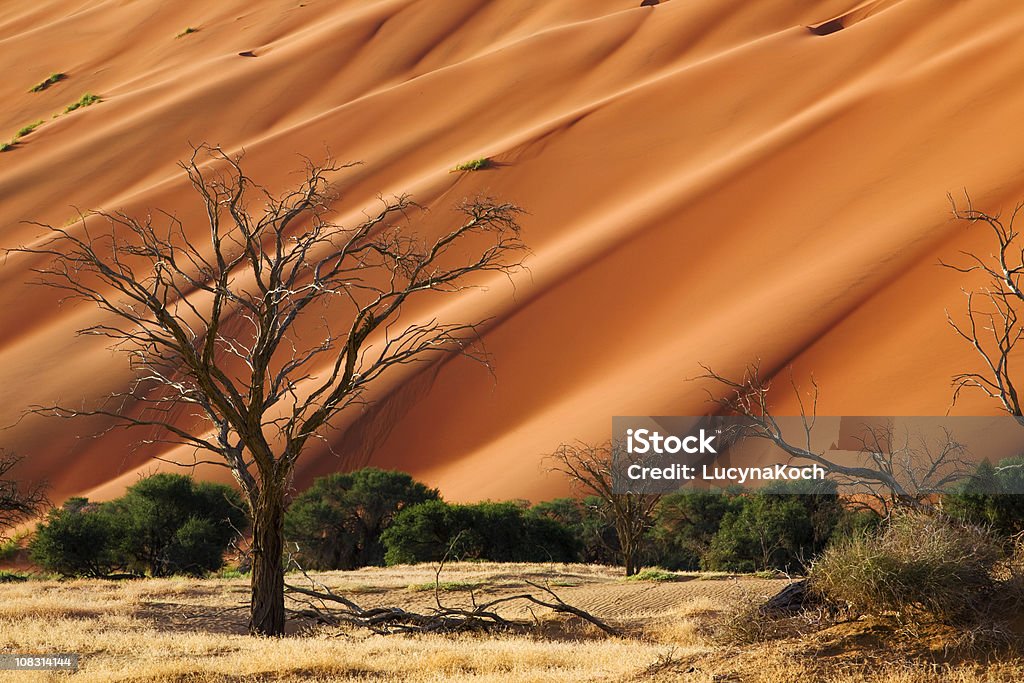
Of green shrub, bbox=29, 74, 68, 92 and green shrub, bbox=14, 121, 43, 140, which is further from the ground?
green shrub, bbox=29, 74, 68, 92

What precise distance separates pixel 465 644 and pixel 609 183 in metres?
28.1

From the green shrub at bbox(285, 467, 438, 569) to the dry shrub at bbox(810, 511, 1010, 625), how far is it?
17.9 meters

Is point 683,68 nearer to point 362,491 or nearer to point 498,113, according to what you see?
point 498,113

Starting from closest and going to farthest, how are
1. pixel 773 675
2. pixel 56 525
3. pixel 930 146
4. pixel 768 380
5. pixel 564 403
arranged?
pixel 773 675, pixel 56 525, pixel 768 380, pixel 564 403, pixel 930 146

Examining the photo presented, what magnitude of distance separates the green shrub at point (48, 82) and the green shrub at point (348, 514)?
44529 millimetres

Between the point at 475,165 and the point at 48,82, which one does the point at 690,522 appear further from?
the point at 48,82

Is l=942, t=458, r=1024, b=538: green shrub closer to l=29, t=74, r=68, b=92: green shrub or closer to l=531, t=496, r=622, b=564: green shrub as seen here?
l=531, t=496, r=622, b=564: green shrub

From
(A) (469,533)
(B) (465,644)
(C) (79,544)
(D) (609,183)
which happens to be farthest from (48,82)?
(B) (465,644)

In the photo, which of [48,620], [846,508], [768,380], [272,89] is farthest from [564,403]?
[272,89]

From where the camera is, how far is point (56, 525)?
71.8 ft

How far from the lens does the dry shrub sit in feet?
23.5

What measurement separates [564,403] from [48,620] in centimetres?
1633

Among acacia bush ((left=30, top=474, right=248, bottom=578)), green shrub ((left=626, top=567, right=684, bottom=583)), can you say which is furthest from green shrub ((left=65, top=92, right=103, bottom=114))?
green shrub ((left=626, top=567, right=684, bottom=583))

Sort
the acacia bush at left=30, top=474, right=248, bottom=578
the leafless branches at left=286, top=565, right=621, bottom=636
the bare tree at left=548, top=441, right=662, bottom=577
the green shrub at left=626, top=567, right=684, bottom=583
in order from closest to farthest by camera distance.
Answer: the leafless branches at left=286, top=565, right=621, bottom=636
the green shrub at left=626, top=567, right=684, bottom=583
the bare tree at left=548, top=441, right=662, bottom=577
the acacia bush at left=30, top=474, right=248, bottom=578
